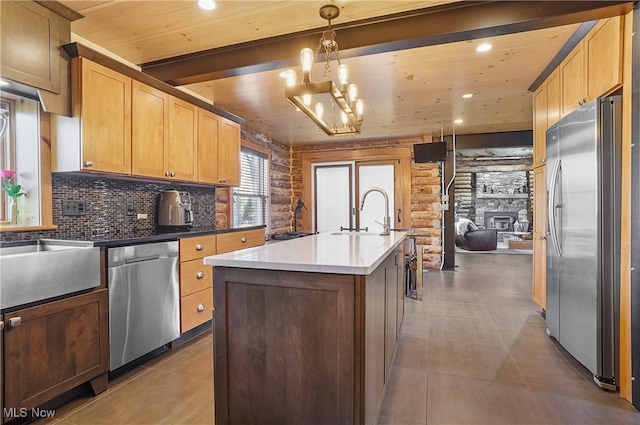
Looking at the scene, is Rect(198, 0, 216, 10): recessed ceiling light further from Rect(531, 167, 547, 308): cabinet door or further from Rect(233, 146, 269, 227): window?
Rect(531, 167, 547, 308): cabinet door

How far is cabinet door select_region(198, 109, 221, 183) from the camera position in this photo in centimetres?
328

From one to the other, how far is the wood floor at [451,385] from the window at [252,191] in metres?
2.31

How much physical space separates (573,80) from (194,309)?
372cm

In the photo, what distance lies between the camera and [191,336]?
2975 millimetres

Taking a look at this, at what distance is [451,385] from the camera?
2.18 meters

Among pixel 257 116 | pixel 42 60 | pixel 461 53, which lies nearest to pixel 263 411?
pixel 42 60

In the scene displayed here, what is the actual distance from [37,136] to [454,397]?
3217mm

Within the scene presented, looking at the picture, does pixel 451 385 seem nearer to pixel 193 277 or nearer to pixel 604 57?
pixel 193 277

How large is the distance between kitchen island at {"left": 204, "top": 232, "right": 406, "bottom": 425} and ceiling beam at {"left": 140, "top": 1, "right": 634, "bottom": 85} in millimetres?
1607

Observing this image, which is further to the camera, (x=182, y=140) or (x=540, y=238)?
(x=540, y=238)

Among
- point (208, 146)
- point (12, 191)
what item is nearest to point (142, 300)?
point (12, 191)

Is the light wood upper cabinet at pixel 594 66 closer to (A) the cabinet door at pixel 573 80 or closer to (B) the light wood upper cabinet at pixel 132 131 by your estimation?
(A) the cabinet door at pixel 573 80

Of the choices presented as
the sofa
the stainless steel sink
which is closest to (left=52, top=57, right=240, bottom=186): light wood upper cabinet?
the stainless steel sink

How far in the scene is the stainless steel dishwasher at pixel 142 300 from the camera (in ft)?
7.19
